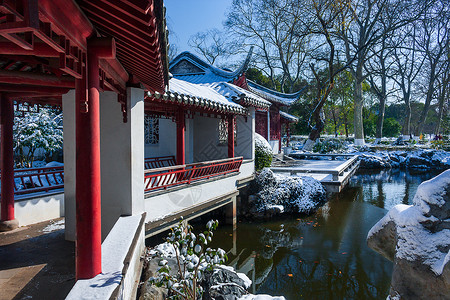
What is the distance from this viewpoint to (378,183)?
15.8 meters

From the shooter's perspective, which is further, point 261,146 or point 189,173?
point 261,146

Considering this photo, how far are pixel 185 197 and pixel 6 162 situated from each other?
3067 millimetres

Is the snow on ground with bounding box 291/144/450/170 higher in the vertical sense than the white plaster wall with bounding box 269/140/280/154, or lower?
lower

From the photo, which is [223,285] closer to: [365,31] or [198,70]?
[198,70]

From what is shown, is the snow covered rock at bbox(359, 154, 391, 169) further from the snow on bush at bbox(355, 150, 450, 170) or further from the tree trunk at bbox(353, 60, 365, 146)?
the tree trunk at bbox(353, 60, 365, 146)

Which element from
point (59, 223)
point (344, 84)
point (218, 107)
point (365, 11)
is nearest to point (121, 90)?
point (59, 223)

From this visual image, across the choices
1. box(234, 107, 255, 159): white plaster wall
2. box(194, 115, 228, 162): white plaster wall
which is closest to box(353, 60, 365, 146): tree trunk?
box(234, 107, 255, 159): white plaster wall

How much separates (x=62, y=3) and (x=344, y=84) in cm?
2790

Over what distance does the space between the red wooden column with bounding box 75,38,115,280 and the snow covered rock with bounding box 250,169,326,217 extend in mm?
6957

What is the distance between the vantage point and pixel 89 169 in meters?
2.54

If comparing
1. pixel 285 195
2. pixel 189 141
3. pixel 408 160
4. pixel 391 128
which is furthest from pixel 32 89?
pixel 391 128

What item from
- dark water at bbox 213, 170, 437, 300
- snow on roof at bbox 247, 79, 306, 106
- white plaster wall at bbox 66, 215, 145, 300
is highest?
snow on roof at bbox 247, 79, 306, 106

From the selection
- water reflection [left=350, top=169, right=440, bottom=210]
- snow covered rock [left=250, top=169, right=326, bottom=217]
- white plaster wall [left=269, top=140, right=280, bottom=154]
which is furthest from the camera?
white plaster wall [left=269, top=140, right=280, bottom=154]

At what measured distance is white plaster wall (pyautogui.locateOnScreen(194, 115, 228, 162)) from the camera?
34.8 ft
